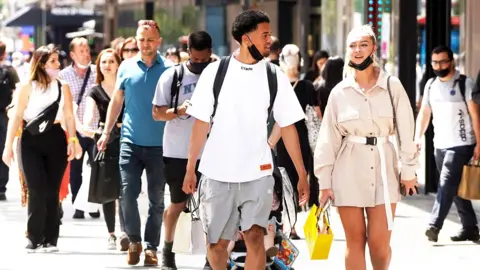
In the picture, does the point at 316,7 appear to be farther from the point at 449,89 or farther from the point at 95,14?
the point at 95,14

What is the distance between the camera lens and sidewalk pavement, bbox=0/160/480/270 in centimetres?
1107

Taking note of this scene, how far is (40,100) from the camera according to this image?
11.9 meters

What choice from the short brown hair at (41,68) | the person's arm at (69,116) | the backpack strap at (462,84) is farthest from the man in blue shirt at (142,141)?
the backpack strap at (462,84)

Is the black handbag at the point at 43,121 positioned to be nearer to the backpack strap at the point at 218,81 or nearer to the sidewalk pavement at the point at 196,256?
the sidewalk pavement at the point at 196,256

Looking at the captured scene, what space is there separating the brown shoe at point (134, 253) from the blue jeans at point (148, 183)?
0.24 feet

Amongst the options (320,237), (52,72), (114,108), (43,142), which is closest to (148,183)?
(114,108)

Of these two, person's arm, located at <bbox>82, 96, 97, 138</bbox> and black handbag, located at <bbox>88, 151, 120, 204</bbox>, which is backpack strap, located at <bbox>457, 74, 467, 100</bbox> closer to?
black handbag, located at <bbox>88, 151, 120, 204</bbox>

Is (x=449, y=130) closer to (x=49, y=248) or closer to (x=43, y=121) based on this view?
(x=43, y=121)

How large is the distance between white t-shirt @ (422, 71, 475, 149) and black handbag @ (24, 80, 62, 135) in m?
3.31

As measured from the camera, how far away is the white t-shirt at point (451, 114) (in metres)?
12.1

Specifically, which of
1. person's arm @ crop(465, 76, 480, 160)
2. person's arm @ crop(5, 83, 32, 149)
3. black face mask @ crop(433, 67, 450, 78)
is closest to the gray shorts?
person's arm @ crop(5, 83, 32, 149)

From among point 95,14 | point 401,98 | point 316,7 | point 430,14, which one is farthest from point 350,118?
point 95,14

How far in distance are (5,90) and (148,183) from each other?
7133 mm

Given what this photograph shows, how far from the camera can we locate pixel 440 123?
480 inches
